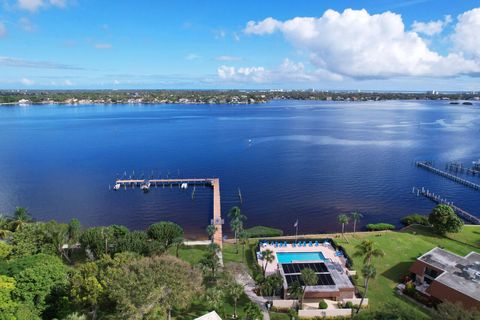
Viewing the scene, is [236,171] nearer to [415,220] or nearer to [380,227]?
[380,227]

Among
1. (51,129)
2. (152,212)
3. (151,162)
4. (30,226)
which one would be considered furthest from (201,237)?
(51,129)

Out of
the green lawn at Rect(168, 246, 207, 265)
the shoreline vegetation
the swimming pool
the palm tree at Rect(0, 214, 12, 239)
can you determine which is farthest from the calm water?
the palm tree at Rect(0, 214, 12, 239)

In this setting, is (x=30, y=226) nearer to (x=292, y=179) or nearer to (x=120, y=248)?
(x=120, y=248)

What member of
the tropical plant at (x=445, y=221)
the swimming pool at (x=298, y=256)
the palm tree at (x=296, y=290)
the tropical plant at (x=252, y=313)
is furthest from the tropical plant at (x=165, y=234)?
the tropical plant at (x=445, y=221)

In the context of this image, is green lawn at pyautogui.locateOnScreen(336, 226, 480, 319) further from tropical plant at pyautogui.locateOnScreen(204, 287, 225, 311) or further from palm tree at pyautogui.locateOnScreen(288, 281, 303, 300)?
tropical plant at pyautogui.locateOnScreen(204, 287, 225, 311)

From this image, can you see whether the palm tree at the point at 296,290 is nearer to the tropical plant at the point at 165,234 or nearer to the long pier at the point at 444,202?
the tropical plant at the point at 165,234
